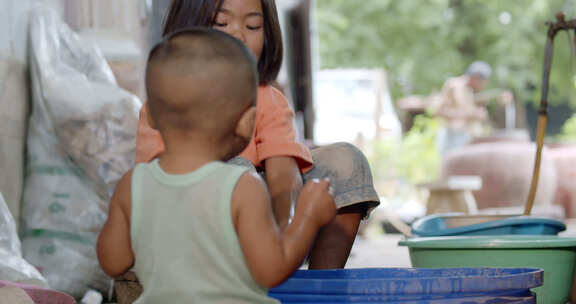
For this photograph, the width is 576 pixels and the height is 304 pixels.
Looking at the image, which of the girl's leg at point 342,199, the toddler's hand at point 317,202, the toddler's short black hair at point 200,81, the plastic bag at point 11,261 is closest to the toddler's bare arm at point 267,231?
the toddler's hand at point 317,202

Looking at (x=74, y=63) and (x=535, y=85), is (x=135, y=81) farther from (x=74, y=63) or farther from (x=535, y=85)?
(x=535, y=85)

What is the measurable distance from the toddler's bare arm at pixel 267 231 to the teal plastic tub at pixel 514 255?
35.1 inches

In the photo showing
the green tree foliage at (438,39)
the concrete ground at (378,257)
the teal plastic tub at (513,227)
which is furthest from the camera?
the green tree foliage at (438,39)

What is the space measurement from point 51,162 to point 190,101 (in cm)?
171

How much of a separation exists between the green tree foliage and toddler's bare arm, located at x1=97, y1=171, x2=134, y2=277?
14.9 metres

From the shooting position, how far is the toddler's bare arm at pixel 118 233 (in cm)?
124

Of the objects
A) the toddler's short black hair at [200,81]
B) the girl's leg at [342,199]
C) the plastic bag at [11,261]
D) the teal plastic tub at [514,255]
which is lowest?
the plastic bag at [11,261]

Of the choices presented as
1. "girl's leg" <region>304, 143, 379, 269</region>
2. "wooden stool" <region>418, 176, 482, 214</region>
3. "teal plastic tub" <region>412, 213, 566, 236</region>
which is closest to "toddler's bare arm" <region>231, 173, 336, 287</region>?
"girl's leg" <region>304, 143, 379, 269</region>

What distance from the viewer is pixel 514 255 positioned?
195 cm

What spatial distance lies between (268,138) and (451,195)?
414 centimetres

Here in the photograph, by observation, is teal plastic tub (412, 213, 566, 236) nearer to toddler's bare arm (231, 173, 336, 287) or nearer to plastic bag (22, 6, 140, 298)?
plastic bag (22, 6, 140, 298)

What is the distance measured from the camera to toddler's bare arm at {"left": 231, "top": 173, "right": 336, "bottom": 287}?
1.15 metres

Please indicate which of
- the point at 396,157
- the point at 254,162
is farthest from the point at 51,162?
the point at 396,157

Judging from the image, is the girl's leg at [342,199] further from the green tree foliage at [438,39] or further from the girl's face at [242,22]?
the green tree foliage at [438,39]
